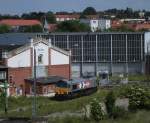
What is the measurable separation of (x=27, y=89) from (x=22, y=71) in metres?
2.16

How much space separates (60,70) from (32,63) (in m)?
4.43

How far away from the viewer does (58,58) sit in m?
60.7

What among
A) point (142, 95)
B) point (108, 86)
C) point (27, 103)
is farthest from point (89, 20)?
point (142, 95)

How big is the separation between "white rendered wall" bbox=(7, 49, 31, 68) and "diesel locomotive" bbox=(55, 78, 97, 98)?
19.7 feet

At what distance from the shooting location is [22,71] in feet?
189

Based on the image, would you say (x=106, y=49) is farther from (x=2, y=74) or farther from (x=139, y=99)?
(x=139, y=99)

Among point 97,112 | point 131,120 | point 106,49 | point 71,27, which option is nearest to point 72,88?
point 97,112

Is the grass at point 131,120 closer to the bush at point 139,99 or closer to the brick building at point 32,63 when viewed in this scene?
the bush at point 139,99

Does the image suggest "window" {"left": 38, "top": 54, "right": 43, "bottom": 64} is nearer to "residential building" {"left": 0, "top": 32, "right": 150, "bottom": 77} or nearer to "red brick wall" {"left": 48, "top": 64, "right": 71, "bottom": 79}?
"red brick wall" {"left": 48, "top": 64, "right": 71, "bottom": 79}

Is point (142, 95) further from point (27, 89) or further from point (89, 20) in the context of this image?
point (89, 20)

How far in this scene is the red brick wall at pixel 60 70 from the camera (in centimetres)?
6012

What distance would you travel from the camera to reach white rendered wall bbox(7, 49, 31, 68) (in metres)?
56.8

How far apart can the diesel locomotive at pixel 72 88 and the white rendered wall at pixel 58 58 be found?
7182 mm

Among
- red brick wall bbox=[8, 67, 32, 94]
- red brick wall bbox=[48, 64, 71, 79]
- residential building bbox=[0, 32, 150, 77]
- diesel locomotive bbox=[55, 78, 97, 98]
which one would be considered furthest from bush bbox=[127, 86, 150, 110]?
residential building bbox=[0, 32, 150, 77]
